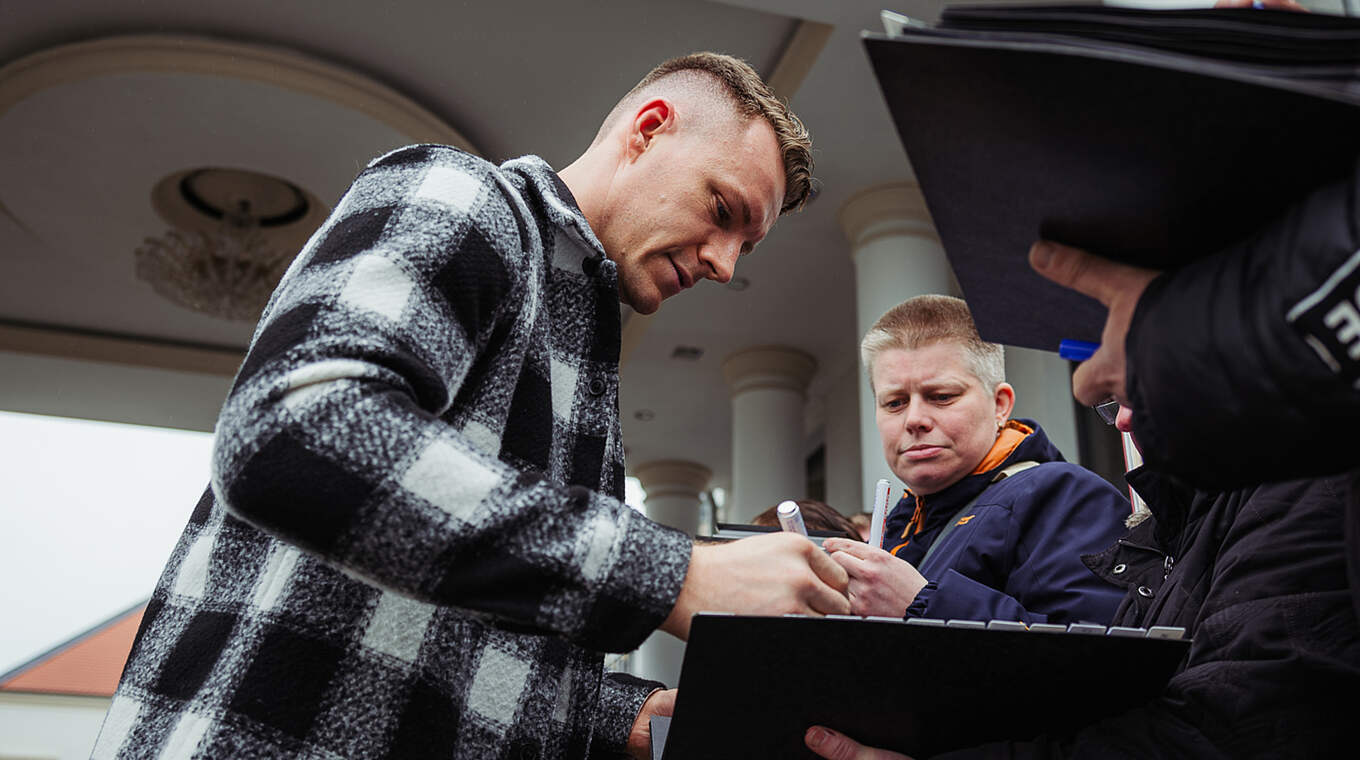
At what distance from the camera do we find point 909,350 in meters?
2.28

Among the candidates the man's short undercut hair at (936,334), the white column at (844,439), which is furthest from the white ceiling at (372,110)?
the man's short undercut hair at (936,334)

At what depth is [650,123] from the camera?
1636 millimetres

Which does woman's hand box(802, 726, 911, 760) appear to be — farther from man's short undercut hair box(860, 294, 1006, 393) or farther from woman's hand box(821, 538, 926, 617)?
man's short undercut hair box(860, 294, 1006, 393)

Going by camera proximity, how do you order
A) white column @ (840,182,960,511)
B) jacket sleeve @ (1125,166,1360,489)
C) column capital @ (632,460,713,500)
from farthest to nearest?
column capital @ (632,460,713,500) < white column @ (840,182,960,511) < jacket sleeve @ (1125,166,1360,489)

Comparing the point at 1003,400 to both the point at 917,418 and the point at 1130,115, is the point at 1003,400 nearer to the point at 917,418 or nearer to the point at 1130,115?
the point at 917,418

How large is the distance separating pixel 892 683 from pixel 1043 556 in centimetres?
88

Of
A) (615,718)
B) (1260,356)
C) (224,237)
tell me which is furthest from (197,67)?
(1260,356)

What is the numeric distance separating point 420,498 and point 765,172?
0.92 m

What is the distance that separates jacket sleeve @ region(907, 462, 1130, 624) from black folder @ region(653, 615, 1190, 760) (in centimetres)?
45

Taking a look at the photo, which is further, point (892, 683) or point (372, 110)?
point (372, 110)

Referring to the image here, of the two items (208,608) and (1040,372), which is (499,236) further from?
(1040,372)

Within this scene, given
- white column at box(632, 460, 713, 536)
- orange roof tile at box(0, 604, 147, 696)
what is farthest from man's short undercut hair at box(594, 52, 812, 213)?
orange roof tile at box(0, 604, 147, 696)

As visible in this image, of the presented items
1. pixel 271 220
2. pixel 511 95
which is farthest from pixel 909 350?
pixel 271 220

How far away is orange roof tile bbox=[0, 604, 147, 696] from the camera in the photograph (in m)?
22.9
